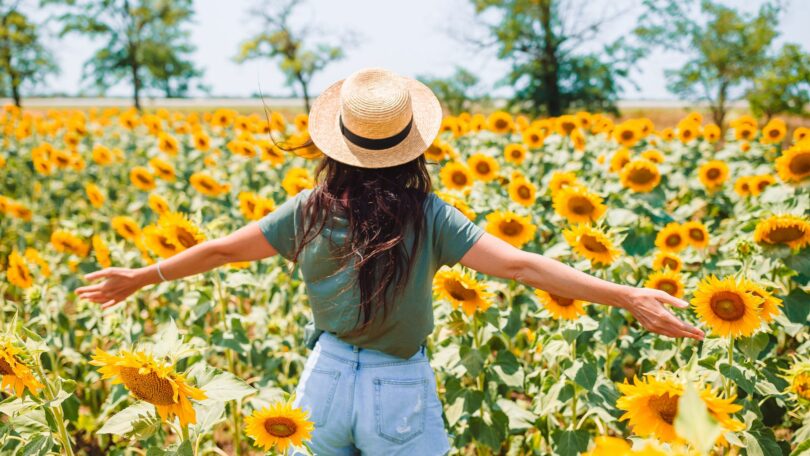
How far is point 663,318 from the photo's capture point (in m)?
1.69

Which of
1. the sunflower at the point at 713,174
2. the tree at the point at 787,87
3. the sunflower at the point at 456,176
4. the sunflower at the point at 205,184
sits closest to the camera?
the sunflower at the point at 456,176

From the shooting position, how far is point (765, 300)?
6.98 ft

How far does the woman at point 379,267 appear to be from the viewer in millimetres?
1854

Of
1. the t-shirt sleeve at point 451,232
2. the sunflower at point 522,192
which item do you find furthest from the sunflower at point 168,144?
the t-shirt sleeve at point 451,232

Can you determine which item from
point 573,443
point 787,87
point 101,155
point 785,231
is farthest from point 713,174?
point 787,87

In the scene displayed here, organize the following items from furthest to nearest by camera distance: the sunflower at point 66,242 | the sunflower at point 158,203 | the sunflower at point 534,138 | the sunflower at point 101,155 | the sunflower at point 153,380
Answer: the sunflower at point 101,155 → the sunflower at point 534,138 → the sunflower at point 66,242 → the sunflower at point 158,203 → the sunflower at point 153,380

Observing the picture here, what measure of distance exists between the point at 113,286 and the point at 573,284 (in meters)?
1.55

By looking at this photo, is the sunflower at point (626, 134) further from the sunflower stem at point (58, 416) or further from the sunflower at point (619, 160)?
the sunflower stem at point (58, 416)

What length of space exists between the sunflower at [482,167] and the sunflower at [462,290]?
2276 mm

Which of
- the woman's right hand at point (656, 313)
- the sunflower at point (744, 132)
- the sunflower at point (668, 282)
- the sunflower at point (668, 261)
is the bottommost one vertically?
the sunflower at point (744, 132)

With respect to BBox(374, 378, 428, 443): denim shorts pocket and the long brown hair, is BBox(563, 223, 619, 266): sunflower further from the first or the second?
BBox(374, 378, 428, 443): denim shorts pocket

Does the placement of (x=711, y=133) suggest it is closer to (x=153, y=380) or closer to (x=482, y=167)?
(x=482, y=167)

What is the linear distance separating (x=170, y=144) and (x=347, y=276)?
4823mm

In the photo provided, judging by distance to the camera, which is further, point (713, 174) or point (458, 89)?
point (458, 89)
